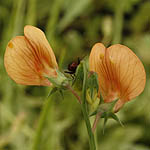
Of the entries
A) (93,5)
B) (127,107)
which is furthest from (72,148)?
(93,5)

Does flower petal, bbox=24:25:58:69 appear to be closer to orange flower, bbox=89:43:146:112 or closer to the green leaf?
orange flower, bbox=89:43:146:112

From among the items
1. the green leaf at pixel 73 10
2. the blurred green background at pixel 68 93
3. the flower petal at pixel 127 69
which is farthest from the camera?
the green leaf at pixel 73 10

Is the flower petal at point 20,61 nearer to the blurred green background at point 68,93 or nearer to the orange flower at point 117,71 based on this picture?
the orange flower at point 117,71

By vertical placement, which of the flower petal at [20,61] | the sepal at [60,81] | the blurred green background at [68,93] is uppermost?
the flower petal at [20,61]

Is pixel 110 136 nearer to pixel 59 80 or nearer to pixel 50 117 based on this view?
pixel 50 117

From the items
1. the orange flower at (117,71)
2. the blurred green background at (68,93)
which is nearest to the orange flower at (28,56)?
the orange flower at (117,71)

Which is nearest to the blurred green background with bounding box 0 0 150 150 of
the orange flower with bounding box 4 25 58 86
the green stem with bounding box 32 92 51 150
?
the green stem with bounding box 32 92 51 150

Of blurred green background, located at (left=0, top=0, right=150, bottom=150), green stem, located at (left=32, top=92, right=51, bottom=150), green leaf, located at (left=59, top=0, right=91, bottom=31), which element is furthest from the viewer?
green leaf, located at (left=59, top=0, right=91, bottom=31)

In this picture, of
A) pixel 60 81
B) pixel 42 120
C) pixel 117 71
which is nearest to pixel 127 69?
pixel 117 71
